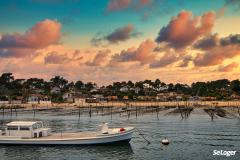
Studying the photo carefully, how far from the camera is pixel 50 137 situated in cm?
5431

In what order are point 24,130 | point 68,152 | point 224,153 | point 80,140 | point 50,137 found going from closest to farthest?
point 224,153, point 68,152, point 80,140, point 50,137, point 24,130

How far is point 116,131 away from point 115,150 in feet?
14.1

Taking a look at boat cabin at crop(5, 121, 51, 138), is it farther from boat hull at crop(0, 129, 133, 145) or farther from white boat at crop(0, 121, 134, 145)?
boat hull at crop(0, 129, 133, 145)

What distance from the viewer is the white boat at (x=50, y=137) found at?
5288 centimetres

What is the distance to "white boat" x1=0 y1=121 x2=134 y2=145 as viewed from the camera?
5288 centimetres

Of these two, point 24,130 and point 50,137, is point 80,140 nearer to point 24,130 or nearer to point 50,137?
point 50,137

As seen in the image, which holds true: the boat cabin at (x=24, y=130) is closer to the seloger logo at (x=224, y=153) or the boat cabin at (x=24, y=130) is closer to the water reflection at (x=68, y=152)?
the water reflection at (x=68, y=152)

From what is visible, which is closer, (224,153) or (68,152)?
(224,153)

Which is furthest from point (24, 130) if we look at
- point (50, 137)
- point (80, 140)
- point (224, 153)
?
point (224, 153)

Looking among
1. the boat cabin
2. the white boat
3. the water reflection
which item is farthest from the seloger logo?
the boat cabin

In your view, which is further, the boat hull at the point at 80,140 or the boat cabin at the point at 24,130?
the boat cabin at the point at 24,130

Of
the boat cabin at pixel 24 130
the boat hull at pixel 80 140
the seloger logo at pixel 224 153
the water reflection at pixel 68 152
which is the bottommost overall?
the water reflection at pixel 68 152

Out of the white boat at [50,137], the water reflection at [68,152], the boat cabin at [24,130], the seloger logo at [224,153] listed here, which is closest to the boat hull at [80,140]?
the white boat at [50,137]

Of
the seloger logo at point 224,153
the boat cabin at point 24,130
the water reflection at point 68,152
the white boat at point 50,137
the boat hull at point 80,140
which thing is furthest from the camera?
the boat cabin at point 24,130
